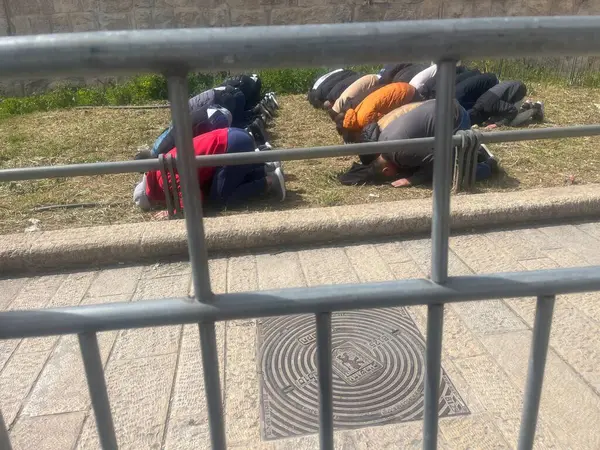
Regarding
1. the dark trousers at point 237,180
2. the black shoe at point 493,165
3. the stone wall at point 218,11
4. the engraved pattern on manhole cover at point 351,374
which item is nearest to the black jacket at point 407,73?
the stone wall at point 218,11

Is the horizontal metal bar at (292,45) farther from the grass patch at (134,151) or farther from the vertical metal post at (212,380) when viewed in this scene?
the grass patch at (134,151)

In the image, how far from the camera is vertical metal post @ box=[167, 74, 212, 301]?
856 mm

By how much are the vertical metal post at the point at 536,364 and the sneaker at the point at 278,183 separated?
13.1 feet

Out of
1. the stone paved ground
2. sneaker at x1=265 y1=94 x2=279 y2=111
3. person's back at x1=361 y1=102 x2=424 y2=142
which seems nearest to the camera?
the stone paved ground

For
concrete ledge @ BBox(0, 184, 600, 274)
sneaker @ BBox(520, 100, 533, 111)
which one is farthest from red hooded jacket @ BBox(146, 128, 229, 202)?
sneaker @ BBox(520, 100, 533, 111)

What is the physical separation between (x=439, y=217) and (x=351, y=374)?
1.80 metres

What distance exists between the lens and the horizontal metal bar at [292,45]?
0.82 m

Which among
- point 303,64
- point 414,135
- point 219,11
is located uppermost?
point 303,64

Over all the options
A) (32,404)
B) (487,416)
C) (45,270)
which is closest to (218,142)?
(45,270)

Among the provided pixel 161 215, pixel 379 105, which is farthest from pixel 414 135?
pixel 161 215

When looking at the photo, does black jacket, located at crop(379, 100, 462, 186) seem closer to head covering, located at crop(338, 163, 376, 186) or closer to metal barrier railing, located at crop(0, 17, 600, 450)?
head covering, located at crop(338, 163, 376, 186)

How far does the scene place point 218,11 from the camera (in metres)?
10.6

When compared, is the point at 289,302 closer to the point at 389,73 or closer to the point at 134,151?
the point at 134,151

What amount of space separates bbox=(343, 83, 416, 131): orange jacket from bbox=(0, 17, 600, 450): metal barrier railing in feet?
18.8
